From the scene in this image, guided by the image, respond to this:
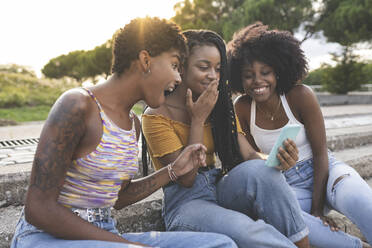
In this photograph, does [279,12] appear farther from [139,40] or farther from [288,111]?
[139,40]

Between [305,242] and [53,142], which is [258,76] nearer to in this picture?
[305,242]

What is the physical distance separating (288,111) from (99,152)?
1666mm

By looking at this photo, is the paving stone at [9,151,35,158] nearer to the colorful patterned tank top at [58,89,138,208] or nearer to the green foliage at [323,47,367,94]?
the colorful patterned tank top at [58,89,138,208]


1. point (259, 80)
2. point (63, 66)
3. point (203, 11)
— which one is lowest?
point (63, 66)

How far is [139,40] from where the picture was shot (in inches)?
64.5

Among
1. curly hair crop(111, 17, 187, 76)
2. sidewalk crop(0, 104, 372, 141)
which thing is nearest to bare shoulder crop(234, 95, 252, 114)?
curly hair crop(111, 17, 187, 76)

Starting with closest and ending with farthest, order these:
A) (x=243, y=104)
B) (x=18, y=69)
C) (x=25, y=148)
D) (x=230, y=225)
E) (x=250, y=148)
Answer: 1. (x=230, y=225)
2. (x=250, y=148)
3. (x=243, y=104)
4. (x=25, y=148)
5. (x=18, y=69)

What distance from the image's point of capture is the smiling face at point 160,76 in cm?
170

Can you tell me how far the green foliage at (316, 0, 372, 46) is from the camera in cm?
1359

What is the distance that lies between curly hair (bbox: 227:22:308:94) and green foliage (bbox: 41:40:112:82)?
2642 centimetres

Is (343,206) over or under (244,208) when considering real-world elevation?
under

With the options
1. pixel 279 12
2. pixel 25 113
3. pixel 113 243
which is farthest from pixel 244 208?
pixel 279 12

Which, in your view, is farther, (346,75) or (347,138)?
(346,75)

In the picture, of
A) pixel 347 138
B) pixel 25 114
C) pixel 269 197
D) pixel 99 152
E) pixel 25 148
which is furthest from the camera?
pixel 25 114
